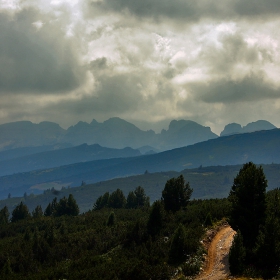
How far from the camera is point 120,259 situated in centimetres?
2994

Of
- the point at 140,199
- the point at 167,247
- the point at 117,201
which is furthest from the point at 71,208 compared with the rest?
the point at 167,247

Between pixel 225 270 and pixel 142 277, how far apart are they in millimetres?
7562

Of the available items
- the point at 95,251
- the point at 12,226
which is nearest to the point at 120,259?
the point at 95,251

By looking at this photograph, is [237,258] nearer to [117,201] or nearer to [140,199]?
[117,201]

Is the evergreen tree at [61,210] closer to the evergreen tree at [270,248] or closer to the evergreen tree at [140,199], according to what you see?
the evergreen tree at [140,199]

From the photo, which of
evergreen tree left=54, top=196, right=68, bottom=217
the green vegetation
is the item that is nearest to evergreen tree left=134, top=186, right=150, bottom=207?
evergreen tree left=54, top=196, right=68, bottom=217

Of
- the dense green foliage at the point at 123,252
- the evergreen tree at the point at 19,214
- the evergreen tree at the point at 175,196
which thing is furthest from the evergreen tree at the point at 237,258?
the evergreen tree at the point at 19,214

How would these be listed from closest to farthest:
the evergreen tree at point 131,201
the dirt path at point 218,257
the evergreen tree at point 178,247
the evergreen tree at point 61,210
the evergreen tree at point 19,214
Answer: the dirt path at point 218,257 → the evergreen tree at point 178,247 → the evergreen tree at point 61,210 → the evergreen tree at point 19,214 → the evergreen tree at point 131,201

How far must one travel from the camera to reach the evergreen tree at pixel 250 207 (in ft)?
94.4

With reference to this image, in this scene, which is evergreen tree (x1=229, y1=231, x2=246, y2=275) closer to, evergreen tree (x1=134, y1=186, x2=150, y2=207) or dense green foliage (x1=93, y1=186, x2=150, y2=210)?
dense green foliage (x1=93, y1=186, x2=150, y2=210)

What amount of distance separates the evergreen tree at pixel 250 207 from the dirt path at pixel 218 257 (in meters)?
2.97

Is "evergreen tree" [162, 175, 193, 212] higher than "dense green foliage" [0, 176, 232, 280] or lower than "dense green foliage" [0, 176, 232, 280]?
higher

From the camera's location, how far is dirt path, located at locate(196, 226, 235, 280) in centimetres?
2490

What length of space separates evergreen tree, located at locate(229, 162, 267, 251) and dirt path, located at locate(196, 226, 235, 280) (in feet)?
9.73
